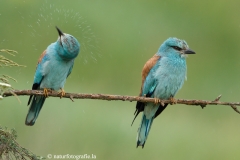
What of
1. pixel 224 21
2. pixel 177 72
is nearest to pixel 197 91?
pixel 224 21

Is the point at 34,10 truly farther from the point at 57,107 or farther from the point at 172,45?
the point at 172,45

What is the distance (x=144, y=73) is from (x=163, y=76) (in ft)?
0.79

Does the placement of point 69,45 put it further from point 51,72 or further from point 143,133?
point 143,133

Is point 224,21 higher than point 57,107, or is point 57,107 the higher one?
point 224,21

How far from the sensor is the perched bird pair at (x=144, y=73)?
515 centimetres

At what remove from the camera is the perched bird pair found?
5152mm

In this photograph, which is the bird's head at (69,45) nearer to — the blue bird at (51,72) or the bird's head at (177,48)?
the blue bird at (51,72)

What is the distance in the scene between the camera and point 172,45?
5.45 m

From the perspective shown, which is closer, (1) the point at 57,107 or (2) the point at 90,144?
(2) the point at 90,144

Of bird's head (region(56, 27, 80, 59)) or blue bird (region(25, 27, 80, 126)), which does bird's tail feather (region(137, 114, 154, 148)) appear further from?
bird's head (region(56, 27, 80, 59))

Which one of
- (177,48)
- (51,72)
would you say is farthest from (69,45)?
(177,48)

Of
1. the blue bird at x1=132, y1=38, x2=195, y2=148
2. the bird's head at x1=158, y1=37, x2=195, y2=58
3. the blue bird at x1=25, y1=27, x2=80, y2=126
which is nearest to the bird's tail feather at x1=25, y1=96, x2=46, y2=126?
the blue bird at x1=25, y1=27, x2=80, y2=126

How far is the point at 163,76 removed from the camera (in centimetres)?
533

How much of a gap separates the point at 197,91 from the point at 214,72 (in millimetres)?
1199
